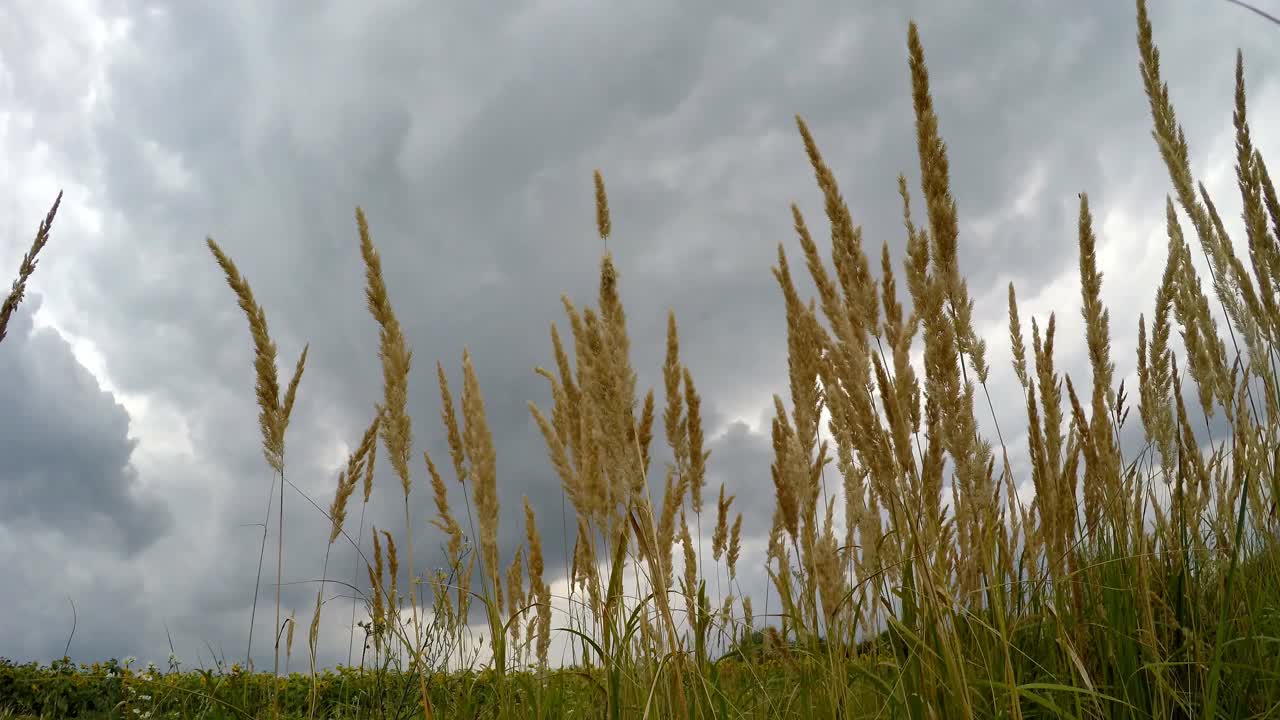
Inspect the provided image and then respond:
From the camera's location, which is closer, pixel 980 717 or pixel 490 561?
pixel 980 717

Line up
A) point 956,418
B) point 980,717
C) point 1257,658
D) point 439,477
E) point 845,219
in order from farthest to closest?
point 439,477, point 1257,658, point 980,717, point 845,219, point 956,418

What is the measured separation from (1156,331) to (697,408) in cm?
172

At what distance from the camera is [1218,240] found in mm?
2469

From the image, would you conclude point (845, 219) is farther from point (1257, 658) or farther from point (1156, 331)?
point (1257, 658)


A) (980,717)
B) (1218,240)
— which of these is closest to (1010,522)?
(980,717)

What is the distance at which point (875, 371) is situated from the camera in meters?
2.26

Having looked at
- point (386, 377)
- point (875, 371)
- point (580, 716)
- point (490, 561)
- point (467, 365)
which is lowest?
point (580, 716)

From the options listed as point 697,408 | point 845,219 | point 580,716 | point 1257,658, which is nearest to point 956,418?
point 845,219

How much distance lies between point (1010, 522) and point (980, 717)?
4.29 ft

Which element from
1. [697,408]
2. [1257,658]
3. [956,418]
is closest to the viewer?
[956,418]

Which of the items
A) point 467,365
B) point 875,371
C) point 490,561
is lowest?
point 490,561

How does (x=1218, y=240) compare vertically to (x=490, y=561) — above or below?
above

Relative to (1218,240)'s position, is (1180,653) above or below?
below

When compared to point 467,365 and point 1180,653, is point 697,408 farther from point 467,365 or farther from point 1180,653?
point 1180,653
